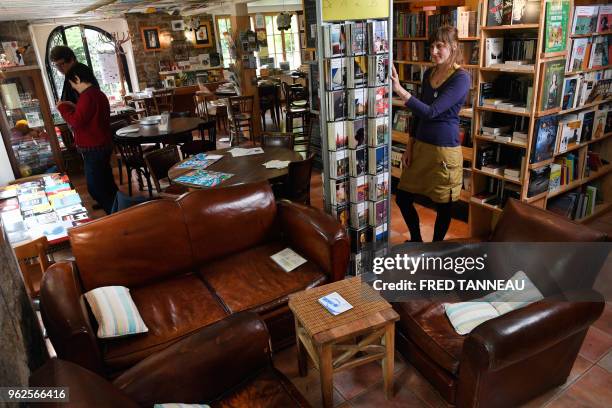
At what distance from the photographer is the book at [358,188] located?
297cm

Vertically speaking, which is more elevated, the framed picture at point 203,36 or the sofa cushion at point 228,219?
the framed picture at point 203,36

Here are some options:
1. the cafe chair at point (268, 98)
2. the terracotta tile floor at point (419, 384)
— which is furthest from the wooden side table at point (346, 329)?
the cafe chair at point (268, 98)

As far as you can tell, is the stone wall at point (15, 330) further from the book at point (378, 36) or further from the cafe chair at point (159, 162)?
the cafe chair at point (159, 162)

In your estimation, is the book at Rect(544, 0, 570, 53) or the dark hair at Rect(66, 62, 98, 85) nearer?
the book at Rect(544, 0, 570, 53)

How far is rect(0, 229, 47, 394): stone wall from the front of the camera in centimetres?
140

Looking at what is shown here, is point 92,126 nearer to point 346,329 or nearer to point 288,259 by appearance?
point 288,259

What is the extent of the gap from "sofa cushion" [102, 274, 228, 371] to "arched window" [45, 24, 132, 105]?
32.9 feet

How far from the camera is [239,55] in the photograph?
756 centimetres

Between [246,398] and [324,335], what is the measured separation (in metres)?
0.43

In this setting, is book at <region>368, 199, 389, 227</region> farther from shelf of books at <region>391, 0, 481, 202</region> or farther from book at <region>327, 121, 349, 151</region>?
shelf of books at <region>391, 0, 481, 202</region>

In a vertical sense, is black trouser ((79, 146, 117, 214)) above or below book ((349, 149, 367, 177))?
below

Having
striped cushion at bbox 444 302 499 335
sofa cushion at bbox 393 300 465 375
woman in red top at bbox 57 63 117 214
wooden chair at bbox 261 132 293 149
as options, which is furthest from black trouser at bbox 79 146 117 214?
striped cushion at bbox 444 302 499 335

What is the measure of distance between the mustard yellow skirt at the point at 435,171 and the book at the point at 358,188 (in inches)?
15.7

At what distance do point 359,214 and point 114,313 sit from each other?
166 centimetres
